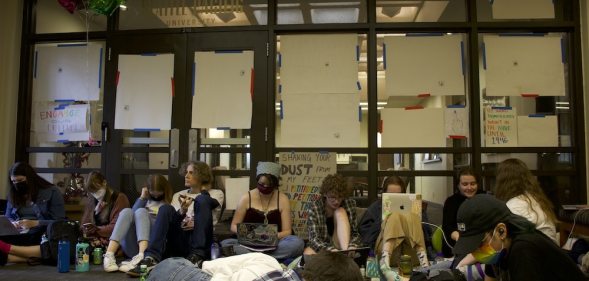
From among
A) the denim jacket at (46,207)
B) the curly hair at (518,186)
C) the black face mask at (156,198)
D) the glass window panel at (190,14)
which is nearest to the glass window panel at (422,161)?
the curly hair at (518,186)

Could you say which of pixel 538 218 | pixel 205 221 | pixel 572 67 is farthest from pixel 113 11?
pixel 572 67

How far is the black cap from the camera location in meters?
1.75

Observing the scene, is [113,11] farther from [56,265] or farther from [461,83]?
[461,83]

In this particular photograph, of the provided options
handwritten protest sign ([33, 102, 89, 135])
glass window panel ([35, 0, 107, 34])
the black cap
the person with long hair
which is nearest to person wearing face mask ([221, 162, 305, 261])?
the person with long hair

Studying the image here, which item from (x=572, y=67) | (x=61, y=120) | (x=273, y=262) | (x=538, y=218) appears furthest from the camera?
(x=61, y=120)

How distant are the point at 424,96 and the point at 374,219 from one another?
1329 millimetres

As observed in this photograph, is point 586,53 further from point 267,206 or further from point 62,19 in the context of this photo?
point 62,19

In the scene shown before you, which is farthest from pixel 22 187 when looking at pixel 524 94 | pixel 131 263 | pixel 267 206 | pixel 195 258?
pixel 524 94

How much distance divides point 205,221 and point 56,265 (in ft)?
4.05

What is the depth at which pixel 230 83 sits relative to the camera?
4484 mm

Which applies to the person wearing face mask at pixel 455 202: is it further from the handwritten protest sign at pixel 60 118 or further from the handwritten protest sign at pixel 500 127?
the handwritten protest sign at pixel 60 118

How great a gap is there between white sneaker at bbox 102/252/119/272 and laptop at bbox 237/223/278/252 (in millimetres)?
956

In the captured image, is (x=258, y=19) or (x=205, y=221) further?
(x=258, y=19)

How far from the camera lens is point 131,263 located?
346 centimetres
